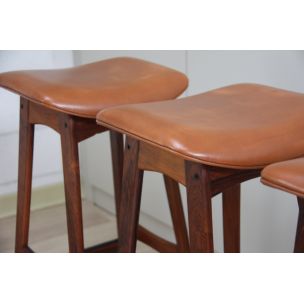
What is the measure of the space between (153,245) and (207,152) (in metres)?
0.98

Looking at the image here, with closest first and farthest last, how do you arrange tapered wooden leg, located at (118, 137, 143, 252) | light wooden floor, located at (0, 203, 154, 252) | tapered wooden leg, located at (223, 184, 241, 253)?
tapered wooden leg, located at (118, 137, 143, 252)
tapered wooden leg, located at (223, 184, 241, 253)
light wooden floor, located at (0, 203, 154, 252)

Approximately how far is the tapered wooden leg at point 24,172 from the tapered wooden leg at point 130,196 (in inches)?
16.8

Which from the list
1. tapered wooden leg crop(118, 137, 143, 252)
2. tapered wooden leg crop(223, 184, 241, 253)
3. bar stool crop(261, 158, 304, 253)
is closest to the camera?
bar stool crop(261, 158, 304, 253)

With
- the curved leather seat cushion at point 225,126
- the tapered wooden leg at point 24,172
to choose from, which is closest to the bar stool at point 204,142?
the curved leather seat cushion at point 225,126

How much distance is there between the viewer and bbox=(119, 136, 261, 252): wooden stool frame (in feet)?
3.10


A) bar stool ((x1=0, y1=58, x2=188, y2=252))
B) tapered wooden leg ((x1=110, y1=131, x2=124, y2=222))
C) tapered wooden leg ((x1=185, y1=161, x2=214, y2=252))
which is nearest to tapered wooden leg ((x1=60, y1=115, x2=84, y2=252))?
bar stool ((x1=0, y1=58, x2=188, y2=252))

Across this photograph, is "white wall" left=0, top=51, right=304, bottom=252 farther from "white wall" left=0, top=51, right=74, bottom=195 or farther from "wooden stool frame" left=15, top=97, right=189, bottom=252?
"wooden stool frame" left=15, top=97, right=189, bottom=252

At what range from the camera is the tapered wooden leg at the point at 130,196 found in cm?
111

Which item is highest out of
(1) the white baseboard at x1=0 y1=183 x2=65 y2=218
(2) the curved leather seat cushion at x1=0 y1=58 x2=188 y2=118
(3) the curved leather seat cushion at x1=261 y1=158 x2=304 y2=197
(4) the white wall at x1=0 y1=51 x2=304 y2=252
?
(2) the curved leather seat cushion at x1=0 y1=58 x2=188 y2=118

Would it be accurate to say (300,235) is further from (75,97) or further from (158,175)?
(158,175)

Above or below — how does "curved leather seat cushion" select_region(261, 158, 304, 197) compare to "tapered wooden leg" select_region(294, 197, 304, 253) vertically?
above
